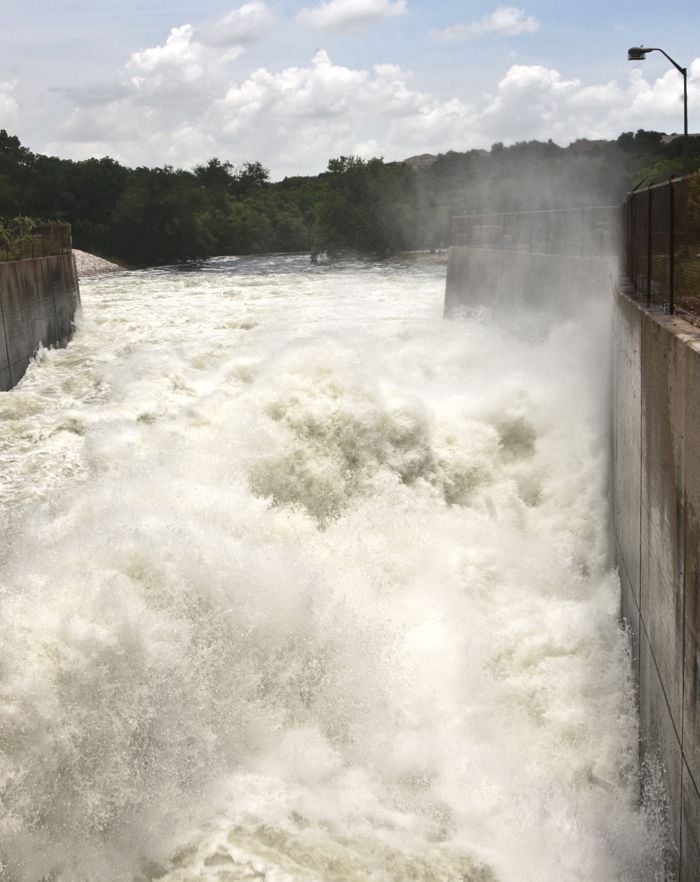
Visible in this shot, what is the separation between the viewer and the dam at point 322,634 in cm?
555

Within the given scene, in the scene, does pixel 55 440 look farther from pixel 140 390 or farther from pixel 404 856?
pixel 404 856

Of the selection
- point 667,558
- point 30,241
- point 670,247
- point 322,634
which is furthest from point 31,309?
point 667,558

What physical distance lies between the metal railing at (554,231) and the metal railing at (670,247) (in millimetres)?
5216

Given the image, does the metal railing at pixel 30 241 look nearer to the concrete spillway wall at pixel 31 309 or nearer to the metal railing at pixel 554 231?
the concrete spillway wall at pixel 31 309

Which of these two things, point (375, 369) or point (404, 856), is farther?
point (375, 369)

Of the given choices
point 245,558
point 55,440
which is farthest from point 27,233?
point 245,558

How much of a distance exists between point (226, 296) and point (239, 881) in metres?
28.4

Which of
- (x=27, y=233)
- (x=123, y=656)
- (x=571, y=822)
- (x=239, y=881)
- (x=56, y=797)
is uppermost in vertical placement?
(x=27, y=233)

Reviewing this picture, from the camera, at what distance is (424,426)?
12328mm

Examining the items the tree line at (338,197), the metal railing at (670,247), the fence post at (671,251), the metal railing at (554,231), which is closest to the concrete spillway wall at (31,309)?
the metal railing at (554,231)

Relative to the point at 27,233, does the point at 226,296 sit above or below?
below

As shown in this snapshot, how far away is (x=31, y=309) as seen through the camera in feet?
61.3

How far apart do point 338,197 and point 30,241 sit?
43.4 meters

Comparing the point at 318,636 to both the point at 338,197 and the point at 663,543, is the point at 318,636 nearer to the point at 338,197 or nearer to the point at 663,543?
the point at 663,543
